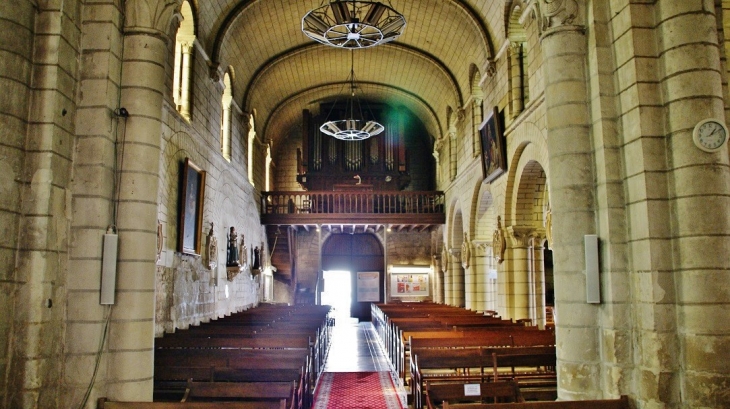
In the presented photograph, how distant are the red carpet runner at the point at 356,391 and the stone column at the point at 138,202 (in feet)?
10.6

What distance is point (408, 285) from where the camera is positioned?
24031mm

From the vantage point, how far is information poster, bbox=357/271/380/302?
82.6 ft

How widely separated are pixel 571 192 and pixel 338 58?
575 inches

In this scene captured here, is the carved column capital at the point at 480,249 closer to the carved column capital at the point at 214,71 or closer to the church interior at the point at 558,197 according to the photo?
the carved column capital at the point at 214,71

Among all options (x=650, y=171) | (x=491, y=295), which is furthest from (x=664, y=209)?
(x=491, y=295)

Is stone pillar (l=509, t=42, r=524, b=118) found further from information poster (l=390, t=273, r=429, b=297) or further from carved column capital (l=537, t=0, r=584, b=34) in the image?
information poster (l=390, t=273, r=429, b=297)

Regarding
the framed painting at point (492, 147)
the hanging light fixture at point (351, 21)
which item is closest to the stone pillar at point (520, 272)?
the framed painting at point (492, 147)

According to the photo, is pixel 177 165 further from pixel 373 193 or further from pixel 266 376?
pixel 373 193

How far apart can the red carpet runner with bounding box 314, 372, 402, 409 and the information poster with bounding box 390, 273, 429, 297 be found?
13.1 m

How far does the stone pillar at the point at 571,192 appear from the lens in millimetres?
5945

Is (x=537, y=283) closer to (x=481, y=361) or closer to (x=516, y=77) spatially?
(x=516, y=77)

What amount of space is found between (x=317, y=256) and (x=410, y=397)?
→ 17332 millimetres

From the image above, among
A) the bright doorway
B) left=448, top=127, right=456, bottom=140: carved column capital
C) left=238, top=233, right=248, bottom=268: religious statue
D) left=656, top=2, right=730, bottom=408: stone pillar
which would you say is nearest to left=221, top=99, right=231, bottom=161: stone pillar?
left=238, top=233, right=248, bottom=268: religious statue

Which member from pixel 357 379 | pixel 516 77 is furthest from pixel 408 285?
pixel 357 379
